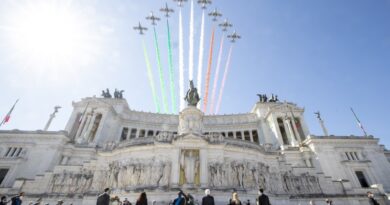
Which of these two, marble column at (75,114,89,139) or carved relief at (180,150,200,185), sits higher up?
marble column at (75,114,89,139)

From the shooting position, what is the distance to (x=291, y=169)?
25.4 m

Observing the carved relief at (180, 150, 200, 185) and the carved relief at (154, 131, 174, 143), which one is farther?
the carved relief at (154, 131, 174, 143)

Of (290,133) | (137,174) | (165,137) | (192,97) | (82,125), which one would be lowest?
(137,174)

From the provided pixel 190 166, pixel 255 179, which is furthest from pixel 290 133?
pixel 190 166

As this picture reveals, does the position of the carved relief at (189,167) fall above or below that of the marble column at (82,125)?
below

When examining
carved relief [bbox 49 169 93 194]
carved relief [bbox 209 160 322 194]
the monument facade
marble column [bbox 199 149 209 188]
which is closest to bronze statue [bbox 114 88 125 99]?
the monument facade

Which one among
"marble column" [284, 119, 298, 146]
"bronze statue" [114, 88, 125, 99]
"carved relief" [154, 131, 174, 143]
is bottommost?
"carved relief" [154, 131, 174, 143]

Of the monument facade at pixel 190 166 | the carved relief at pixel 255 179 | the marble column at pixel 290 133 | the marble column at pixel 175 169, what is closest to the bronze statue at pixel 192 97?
the monument facade at pixel 190 166

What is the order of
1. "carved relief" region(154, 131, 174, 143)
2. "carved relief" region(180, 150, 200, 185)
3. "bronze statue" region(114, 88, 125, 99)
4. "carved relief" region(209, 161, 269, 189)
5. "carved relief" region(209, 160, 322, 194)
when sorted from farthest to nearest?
→ "bronze statue" region(114, 88, 125, 99) → "carved relief" region(154, 131, 174, 143) → "carved relief" region(209, 160, 322, 194) → "carved relief" region(209, 161, 269, 189) → "carved relief" region(180, 150, 200, 185)

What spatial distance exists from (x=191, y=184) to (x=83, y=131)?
28.6 m

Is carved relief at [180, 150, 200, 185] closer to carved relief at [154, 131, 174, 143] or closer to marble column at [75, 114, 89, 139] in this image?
carved relief at [154, 131, 174, 143]

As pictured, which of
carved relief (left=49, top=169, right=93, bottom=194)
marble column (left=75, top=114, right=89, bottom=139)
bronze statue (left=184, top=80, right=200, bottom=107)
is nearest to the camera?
carved relief (left=49, top=169, right=93, bottom=194)

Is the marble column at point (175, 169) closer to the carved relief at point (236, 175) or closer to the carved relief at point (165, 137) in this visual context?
the carved relief at point (165, 137)

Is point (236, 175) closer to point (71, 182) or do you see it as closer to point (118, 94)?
point (71, 182)
